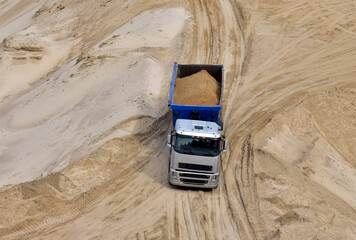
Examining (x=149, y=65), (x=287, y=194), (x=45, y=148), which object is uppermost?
(x=149, y=65)

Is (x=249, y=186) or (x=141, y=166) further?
(x=141, y=166)

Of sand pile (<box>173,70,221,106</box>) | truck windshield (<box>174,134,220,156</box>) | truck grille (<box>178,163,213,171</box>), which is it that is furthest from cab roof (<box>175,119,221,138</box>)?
sand pile (<box>173,70,221,106</box>)

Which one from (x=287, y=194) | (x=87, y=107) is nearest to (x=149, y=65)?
(x=87, y=107)

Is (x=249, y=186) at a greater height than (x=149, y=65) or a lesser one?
lesser

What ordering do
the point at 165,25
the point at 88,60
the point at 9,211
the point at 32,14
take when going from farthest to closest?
the point at 32,14 < the point at 165,25 < the point at 88,60 < the point at 9,211

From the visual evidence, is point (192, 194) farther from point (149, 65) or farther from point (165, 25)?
point (165, 25)

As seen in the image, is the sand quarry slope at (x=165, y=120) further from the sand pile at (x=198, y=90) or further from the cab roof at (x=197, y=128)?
the cab roof at (x=197, y=128)

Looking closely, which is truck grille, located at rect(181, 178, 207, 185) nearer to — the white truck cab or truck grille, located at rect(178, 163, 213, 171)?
the white truck cab
